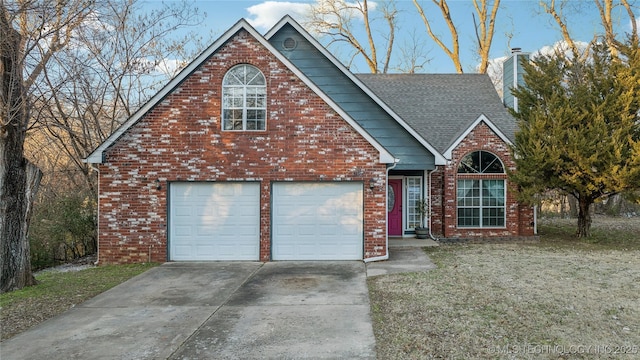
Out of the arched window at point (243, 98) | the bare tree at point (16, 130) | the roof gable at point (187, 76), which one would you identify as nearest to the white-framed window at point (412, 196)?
the roof gable at point (187, 76)

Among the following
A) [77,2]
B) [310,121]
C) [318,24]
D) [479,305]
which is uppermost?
[318,24]

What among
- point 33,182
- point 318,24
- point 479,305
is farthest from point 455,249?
point 318,24

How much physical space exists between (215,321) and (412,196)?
9.64 m

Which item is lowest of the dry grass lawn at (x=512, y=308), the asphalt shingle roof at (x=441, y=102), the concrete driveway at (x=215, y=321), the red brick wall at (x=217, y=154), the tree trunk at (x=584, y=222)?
the concrete driveway at (x=215, y=321)

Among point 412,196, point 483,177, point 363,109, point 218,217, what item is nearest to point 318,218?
point 218,217

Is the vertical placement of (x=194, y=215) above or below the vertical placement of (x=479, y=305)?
above

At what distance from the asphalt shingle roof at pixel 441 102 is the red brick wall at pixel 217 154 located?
487 centimetres

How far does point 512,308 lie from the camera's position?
20.5ft

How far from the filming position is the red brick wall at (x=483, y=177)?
43.9 ft

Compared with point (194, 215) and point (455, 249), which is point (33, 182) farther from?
point (455, 249)

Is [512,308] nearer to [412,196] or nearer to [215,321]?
[215,321]

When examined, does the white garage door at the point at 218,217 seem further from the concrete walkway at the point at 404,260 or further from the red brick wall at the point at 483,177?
the red brick wall at the point at 483,177

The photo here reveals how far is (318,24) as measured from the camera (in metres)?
27.8

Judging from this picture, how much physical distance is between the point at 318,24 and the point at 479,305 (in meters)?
24.9
